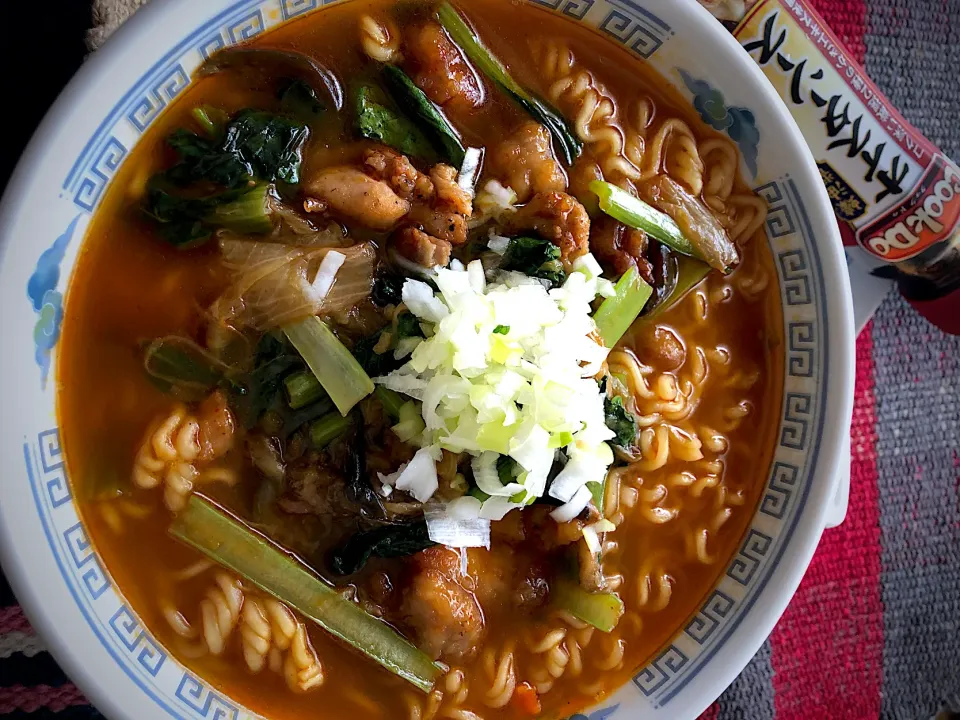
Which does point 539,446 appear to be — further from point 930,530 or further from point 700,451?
point 930,530

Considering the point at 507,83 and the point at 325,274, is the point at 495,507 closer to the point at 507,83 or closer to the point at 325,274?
the point at 325,274

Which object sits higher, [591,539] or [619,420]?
[619,420]

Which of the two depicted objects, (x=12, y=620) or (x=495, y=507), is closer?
(x=495, y=507)

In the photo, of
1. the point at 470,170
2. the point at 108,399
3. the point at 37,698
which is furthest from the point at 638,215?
the point at 37,698

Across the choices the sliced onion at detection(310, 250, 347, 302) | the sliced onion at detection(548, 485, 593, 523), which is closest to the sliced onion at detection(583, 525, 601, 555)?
the sliced onion at detection(548, 485, 593, 523)

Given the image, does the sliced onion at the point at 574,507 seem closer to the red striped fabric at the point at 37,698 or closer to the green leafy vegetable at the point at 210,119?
the green leafy vegetable at the point at 210,119

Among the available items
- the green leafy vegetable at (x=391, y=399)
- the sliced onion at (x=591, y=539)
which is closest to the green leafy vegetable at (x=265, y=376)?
the green leafy vegetable at (x=391, y=399)
